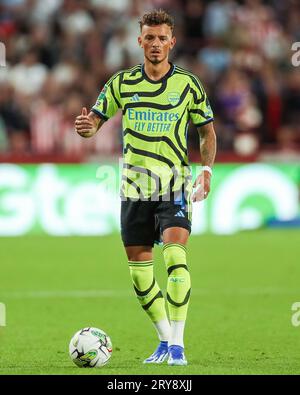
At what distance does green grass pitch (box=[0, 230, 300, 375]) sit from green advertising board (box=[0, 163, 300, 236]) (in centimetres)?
25

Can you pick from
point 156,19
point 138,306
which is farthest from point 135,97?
point 138,306

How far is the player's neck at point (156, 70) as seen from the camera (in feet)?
24.5

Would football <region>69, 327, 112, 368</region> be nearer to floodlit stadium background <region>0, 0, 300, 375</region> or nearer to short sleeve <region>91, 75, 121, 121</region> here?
floodlit stadium background <region>0, 0, 300, 375</region>

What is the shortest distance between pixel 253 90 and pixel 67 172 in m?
3.68

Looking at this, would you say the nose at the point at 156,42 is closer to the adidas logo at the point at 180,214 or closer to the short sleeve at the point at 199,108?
the short sleeve at the point at 199,108

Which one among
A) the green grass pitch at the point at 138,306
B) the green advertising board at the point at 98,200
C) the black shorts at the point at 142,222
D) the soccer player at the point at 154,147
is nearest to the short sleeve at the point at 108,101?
the soccer player at the point at 154,147

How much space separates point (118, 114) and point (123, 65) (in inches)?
48.3

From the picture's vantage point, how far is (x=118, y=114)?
17.3 metres

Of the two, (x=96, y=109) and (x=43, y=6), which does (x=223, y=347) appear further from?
(x=43, y=6)

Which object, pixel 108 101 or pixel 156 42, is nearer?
pixel 156 42

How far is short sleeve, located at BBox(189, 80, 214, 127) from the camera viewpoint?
294 inches

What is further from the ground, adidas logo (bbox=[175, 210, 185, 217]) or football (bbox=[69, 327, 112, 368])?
adidas logo (bbox=[175, 210, 185, 217])

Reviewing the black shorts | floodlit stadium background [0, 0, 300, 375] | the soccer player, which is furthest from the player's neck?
floodlit stadium background [0, 0, 300, 375]

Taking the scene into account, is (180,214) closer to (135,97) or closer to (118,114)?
(135,97)
